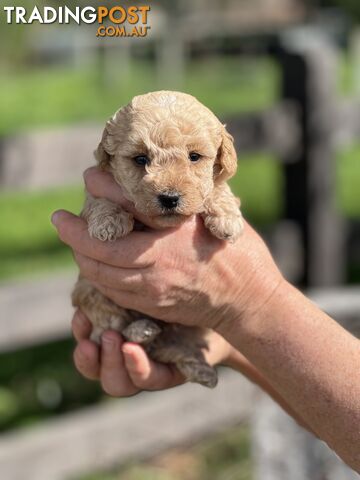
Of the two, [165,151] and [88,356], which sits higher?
[165,151]

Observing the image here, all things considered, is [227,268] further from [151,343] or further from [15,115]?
[15,115]

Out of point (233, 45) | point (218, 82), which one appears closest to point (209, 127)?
point (218, 82)

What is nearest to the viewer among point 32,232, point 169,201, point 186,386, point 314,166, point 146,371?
point 169,201

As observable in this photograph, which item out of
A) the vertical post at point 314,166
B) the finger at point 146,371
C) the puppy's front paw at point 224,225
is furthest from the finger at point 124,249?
the vertical post at point 314,166

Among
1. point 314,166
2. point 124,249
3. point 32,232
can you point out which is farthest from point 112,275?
point 32,232

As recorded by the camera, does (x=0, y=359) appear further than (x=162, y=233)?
Yes

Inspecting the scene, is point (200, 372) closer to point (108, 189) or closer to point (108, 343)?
point (108, 343)
